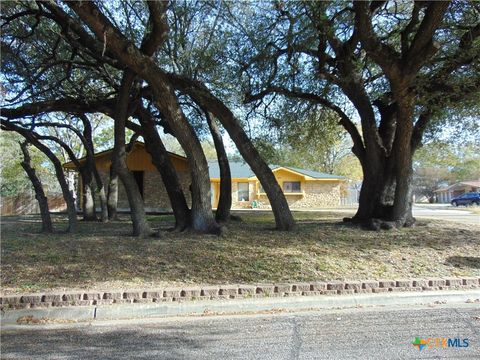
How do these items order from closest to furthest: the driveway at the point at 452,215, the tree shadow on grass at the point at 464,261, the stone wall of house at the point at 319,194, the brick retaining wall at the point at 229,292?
1. the brick retaining wall at the point at 229,292
2. the tree shadow on grass at the point at 464,261
3. the driveway at the point at 452,215
4. the stone wall of house at the point at 319,194

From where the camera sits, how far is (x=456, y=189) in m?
69.9

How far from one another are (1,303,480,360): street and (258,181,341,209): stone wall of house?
91.7ft

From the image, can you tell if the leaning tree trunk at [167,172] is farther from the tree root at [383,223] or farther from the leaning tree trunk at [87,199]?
the leaning tree trunk at [87,199]

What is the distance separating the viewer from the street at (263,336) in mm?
4652

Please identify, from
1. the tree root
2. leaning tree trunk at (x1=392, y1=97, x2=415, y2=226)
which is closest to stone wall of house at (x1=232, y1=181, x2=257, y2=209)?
the tree root

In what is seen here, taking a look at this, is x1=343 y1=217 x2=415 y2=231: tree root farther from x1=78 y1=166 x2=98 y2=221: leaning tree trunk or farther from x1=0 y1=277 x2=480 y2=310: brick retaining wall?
x1=78 y1=166 x2=98 y2=221: leaning tree trunk

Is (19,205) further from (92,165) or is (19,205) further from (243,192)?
(92,165)

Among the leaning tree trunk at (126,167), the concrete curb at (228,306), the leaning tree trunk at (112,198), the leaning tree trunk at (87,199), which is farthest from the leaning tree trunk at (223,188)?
the concrete curb at (228,306)

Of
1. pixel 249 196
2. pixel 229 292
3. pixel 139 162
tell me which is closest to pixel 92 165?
pixel 139 162

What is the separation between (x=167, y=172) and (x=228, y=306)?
6162mm

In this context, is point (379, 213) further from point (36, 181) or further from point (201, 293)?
point (36, 181)

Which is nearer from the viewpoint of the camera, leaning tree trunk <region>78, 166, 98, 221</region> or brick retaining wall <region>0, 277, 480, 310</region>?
brick retaining wall <region>0, 277, 480, 310</region>

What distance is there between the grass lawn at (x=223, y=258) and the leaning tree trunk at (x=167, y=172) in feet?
3.25

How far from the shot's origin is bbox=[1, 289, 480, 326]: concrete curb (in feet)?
19.9
